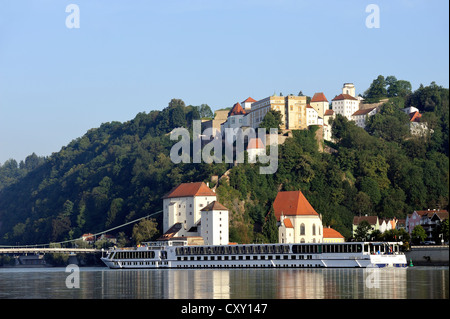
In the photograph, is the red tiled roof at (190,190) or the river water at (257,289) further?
the red tiled roof at (190,190)

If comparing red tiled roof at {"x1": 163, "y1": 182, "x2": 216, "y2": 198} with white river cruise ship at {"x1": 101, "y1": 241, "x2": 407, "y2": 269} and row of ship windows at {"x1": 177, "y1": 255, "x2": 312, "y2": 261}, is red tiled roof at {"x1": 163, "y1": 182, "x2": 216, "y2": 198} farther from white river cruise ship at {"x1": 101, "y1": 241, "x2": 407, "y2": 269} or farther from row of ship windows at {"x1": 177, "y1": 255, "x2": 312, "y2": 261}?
row of ship windows at {"x1": 177, "y1": 255, "x2": 312, "y2": 261}

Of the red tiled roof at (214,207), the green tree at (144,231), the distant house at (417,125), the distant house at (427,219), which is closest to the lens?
the red tiled roof at (214,207)

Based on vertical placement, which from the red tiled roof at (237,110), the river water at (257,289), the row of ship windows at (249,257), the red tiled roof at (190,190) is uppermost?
the red tiled roof at (237,110)

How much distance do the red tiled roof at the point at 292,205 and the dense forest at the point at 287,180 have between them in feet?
4.95

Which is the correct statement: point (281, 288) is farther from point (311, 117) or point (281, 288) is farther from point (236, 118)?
point (236, 118)

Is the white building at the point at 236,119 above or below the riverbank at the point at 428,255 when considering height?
above

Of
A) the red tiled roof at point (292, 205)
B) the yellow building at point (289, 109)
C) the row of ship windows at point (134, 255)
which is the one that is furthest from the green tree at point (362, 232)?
the yellow building at point (289, 109)

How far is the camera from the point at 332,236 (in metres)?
103

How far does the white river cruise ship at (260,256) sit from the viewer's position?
265 ft

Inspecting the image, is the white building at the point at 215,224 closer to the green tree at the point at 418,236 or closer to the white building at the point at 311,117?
the green tree at the point at 418,236

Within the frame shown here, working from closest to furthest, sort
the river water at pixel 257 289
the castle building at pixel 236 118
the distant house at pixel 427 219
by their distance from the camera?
the river water at pixel 257 289 → the distant house at pixel 427 219 → the castle building at pixel 236 118

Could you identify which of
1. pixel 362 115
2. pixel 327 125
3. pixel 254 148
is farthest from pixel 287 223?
pixel 362 115
